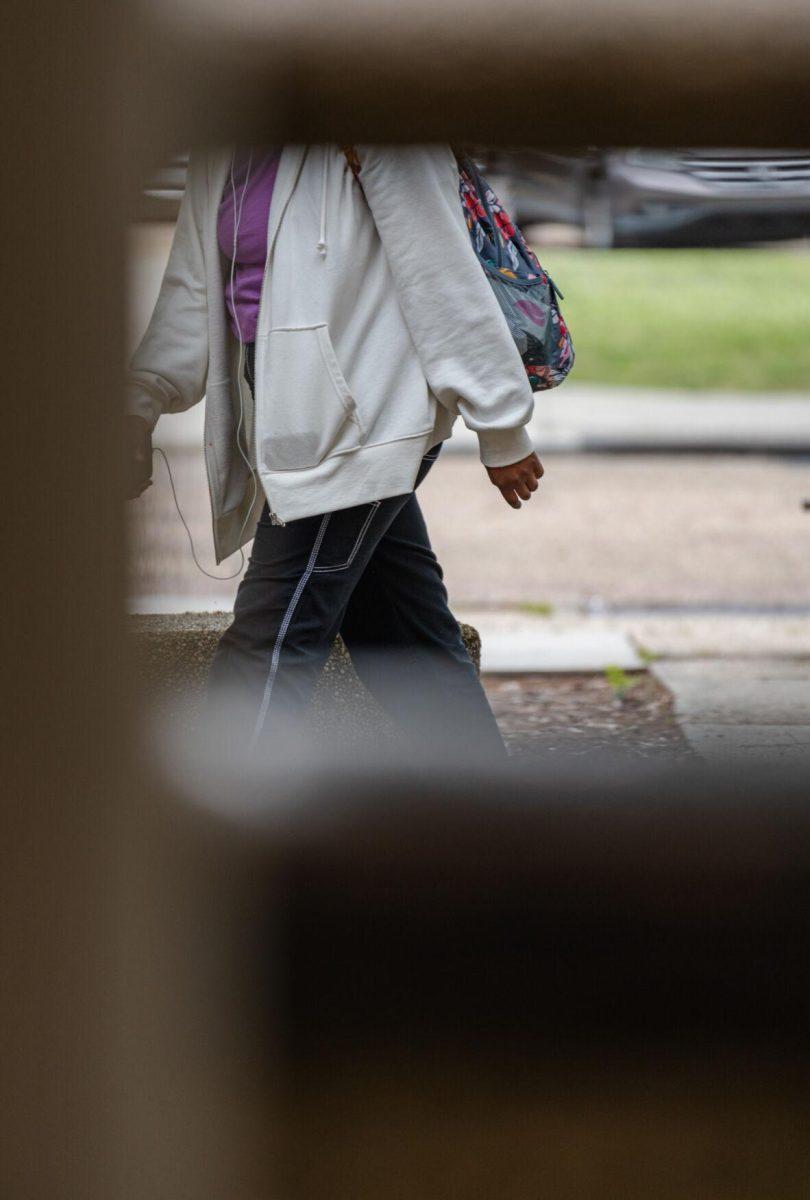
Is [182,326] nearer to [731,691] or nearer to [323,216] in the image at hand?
[323,216]

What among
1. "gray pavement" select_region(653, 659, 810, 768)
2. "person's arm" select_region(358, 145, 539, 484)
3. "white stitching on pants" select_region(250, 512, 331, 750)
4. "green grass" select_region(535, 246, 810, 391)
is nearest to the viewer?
"person's arm" select_region(358, 145, 539, 484)

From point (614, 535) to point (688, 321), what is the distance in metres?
6.94

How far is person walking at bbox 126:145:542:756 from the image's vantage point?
1.49 metres

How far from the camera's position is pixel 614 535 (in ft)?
21.2

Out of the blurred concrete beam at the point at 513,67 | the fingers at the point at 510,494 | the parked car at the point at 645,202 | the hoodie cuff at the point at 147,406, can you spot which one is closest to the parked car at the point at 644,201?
the parked car at the point at 645,202

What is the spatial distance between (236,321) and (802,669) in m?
2.83

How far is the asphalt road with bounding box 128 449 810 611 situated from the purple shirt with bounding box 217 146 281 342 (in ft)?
9.14

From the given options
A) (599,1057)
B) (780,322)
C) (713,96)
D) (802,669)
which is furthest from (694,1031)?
(780,322)

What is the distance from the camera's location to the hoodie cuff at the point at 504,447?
1.67 m

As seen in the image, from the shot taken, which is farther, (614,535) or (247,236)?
(614,535)

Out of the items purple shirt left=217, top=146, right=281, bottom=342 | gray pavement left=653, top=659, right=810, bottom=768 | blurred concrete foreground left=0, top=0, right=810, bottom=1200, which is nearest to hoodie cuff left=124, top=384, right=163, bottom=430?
purple shirt left=217, top=146, right=281, bottom=342

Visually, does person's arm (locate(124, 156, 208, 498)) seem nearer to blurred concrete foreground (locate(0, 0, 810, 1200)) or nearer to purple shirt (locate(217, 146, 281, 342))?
purple shirt (locate(217, 146, 281, 342))

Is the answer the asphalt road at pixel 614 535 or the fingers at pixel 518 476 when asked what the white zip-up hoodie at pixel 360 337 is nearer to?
the fingers at pixel 518 476

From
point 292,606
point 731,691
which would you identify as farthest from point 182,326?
point 731,691
